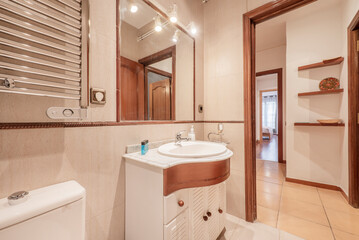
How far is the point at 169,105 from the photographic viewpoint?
1.45 meters

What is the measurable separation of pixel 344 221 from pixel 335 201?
47 cm

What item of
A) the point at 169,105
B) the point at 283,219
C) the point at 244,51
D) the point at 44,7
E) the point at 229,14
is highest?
the point at 229,14

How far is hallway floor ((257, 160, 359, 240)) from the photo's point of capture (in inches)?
53.0

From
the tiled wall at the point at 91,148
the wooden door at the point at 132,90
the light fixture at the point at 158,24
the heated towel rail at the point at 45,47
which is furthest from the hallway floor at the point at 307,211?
the light fixture at the point at 158,24

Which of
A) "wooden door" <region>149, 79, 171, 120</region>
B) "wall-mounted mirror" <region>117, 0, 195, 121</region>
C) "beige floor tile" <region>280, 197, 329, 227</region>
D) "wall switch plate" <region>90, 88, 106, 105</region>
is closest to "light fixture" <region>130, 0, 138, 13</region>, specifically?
"wall-mounted mirror" <region>117, 0, 195, 121</region>

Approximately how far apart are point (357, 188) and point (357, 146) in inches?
19.1

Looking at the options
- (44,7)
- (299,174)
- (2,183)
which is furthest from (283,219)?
(44,7)

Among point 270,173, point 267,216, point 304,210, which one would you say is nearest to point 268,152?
point 270,173

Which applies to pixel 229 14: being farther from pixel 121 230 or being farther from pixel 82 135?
pixel 121 230

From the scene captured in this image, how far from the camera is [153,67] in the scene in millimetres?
1298

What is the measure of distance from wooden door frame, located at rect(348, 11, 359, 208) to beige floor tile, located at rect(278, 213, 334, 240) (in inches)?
28.4

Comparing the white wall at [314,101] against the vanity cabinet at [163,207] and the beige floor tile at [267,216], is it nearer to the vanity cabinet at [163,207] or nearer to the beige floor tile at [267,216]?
the beige floor tile at [267,216]

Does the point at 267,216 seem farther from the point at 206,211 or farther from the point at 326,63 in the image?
the point at 326,63

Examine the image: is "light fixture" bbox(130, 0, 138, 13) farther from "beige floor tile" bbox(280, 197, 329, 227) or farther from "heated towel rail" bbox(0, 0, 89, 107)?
"beige floor tile" bbox(280, 197, 329, 227)
